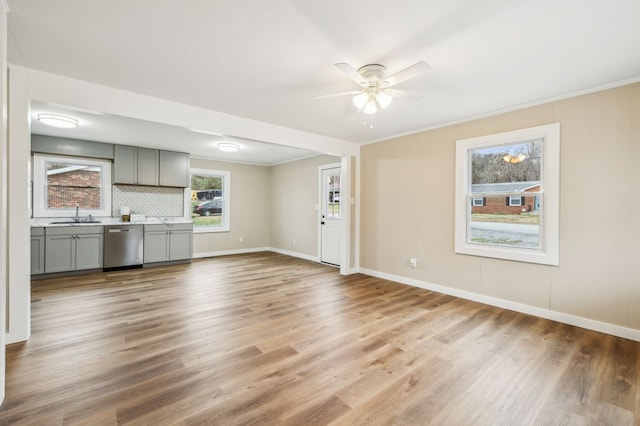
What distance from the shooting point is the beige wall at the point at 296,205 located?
660 centimetres

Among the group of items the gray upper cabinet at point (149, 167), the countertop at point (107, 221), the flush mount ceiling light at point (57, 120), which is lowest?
the countertop at point (107, 221)

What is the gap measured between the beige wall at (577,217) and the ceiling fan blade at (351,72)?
2.09 metres

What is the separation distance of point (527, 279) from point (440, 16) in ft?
9.88

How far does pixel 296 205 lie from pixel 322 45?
5074mm

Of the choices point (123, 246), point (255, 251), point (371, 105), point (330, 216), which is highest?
point (371, 105)

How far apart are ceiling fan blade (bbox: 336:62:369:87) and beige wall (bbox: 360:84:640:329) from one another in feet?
6.87

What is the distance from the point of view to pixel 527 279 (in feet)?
10.9

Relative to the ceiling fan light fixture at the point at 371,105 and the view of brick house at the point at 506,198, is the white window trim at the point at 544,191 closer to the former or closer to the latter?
the view of brick house at the point at 506,198

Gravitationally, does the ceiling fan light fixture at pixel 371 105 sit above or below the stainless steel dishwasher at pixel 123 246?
above

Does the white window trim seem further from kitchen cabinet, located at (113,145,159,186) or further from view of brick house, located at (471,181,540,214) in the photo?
kitchen cabinet, located at (113,145,159,186)

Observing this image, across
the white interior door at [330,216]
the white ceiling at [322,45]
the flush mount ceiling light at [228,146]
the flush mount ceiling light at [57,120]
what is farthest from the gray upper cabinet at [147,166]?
the white interior door at [330,216]

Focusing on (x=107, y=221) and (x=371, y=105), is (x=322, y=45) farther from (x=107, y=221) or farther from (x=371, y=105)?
(x=107, y=221)

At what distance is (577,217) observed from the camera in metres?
2.98

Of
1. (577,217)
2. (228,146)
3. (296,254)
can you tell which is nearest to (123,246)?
(228,146)
